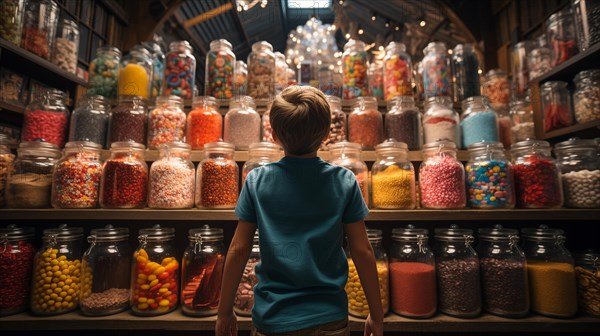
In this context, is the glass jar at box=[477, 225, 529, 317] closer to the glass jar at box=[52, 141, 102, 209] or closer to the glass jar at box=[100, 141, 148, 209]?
the glass jar at box=[100, 141, 148, 209]

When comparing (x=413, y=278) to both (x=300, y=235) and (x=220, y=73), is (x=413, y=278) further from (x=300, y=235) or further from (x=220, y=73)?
(x=220, y=73)

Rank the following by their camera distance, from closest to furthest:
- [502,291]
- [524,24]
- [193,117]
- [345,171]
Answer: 1. [345,171]
2. [502,291]
3. [193,117]
4. [524,24]

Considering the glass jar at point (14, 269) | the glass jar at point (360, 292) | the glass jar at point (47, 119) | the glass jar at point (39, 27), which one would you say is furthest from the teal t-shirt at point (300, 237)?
the glass jar at point (39, 27)

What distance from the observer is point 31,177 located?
128 cm

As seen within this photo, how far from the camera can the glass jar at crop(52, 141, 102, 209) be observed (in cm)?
124

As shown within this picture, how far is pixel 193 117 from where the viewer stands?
4.77 feet

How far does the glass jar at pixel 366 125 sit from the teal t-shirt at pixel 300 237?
65 cm

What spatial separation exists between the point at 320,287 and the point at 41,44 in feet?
6.48

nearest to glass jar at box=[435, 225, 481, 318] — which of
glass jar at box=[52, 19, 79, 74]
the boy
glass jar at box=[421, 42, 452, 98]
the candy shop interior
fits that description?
the candy shop interior

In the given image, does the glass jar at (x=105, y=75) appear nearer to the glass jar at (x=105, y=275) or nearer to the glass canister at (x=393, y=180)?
the glass jar at (x=105, y=275)

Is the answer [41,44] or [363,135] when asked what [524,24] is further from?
[41,44]

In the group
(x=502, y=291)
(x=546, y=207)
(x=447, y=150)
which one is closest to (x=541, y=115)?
(x=546, y=207)

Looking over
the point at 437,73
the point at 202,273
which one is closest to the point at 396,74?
the point at 437,73

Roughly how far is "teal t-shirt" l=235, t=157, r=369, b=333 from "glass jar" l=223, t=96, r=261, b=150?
614 millimetres
